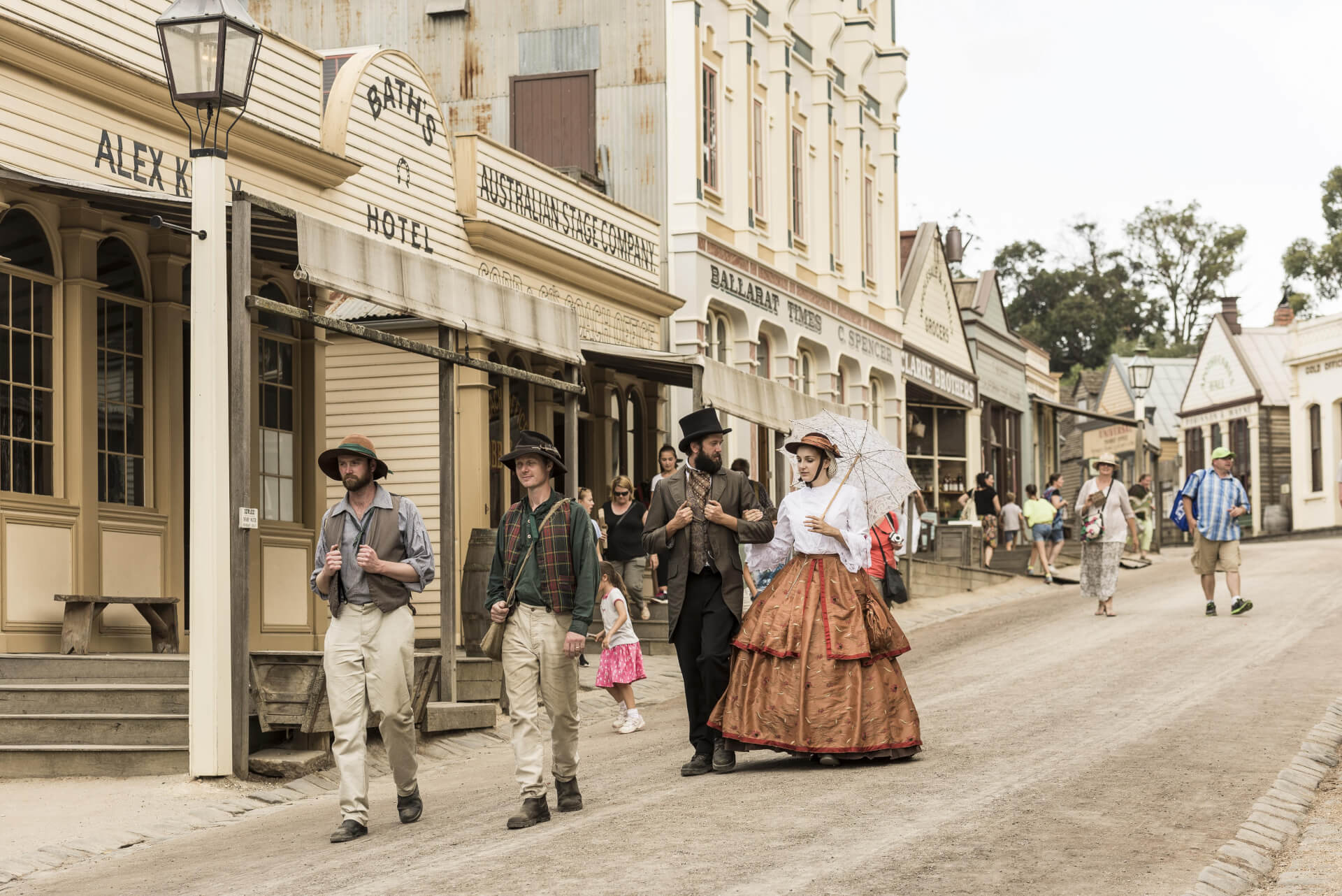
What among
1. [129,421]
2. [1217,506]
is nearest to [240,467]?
[129,421]

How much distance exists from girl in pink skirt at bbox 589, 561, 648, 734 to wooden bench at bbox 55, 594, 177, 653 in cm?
316

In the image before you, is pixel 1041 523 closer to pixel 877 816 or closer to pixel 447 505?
pixel 447 505

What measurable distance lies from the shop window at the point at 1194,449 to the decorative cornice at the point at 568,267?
44.3m

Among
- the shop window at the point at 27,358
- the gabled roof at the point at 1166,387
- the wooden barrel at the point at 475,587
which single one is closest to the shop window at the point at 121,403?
the shop window at the point at 27,358

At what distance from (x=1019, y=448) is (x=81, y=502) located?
116ft

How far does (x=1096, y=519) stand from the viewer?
20.8 meters

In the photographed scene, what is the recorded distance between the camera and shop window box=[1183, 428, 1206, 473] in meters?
64.6

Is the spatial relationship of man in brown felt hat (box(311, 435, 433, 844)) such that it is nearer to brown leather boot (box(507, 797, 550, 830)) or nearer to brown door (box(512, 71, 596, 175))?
brown leather boot (box(507, 797, 550, 830))

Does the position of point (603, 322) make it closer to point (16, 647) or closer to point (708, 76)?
point (708, 76)

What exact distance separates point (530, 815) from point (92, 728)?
3.54 m

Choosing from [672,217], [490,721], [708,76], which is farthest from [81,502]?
[708,76]

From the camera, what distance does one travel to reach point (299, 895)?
7176mm

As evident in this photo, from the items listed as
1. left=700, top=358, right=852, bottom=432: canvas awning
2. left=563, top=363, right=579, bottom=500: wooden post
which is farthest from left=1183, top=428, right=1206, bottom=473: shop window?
left=563, top=363, right=579, bottom=500: wooden post

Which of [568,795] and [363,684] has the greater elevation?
[363,684]
